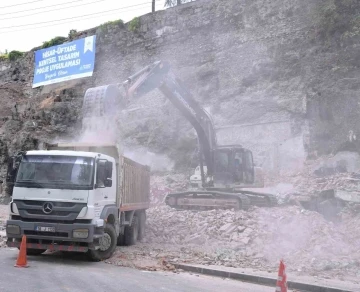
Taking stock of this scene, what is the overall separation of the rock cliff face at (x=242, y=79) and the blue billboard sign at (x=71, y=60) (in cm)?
102

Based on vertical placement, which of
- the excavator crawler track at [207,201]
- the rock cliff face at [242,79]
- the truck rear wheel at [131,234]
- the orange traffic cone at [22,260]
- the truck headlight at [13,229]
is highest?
the rock cliff face at [242,79]

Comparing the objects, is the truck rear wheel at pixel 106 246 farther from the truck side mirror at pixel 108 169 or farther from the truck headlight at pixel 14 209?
the truck headlight at pixel 14 209

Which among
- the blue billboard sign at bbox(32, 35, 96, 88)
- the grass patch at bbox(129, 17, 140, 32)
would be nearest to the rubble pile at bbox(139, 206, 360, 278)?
the blue billboard sign at bbox(32, 35, 96, 88)

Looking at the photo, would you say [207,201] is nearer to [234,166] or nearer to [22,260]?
[234,166]

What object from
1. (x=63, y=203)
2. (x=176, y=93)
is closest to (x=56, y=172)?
(x=63, y=203)

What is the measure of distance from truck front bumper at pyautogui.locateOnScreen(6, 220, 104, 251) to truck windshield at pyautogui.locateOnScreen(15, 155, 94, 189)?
0.80m

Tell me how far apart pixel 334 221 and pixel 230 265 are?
19.8 feet

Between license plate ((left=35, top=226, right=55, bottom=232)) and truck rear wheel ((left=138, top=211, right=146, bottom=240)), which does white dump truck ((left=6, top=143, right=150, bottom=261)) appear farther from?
truck rear wheel ((left=138, top=211, right=146, bottom=240))

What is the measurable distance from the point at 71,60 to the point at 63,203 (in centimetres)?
2424

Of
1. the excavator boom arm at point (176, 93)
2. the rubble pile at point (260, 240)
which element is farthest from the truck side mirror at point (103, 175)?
the excavator boom arm at point (176, 93)

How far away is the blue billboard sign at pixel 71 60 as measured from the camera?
30.9 meters

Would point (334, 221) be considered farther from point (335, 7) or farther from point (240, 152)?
point (335, 7)

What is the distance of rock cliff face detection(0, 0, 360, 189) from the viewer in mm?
21672

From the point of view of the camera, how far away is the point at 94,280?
766 centimetres
